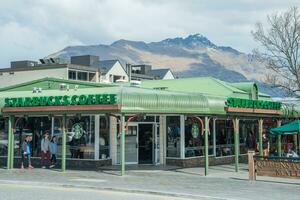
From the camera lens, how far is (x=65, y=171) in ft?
80.3

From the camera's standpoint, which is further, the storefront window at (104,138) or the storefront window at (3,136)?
the storefront window at (3,136)

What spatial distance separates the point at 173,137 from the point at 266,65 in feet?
58.2

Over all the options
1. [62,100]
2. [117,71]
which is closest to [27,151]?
[62,100]

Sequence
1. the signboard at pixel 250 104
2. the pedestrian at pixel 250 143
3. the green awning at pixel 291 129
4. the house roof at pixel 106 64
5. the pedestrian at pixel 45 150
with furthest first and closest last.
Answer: the house roof at pixel 106 64 < the pedestrian at pixel 250 143 < the pedestrian at pixel 45 150 < the signboard at pixel 250 104 < the green awning at pixel 291 129

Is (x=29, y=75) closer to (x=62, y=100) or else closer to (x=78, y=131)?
(x=78, y=131)

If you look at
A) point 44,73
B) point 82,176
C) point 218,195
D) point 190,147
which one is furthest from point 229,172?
point 44,73

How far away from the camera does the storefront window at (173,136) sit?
28297 mm

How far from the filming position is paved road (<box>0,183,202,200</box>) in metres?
15.6

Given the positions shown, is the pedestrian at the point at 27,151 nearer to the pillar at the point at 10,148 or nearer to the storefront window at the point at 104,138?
the pillar at the point at 10,148


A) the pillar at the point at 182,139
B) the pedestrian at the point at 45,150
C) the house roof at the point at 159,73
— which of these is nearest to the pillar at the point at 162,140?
the pillar at the point at 182,139

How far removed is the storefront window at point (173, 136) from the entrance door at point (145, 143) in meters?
0.99

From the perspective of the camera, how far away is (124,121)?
22.9 metres

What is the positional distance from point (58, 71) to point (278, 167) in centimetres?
4428

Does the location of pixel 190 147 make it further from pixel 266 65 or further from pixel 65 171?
pixel 266 65
